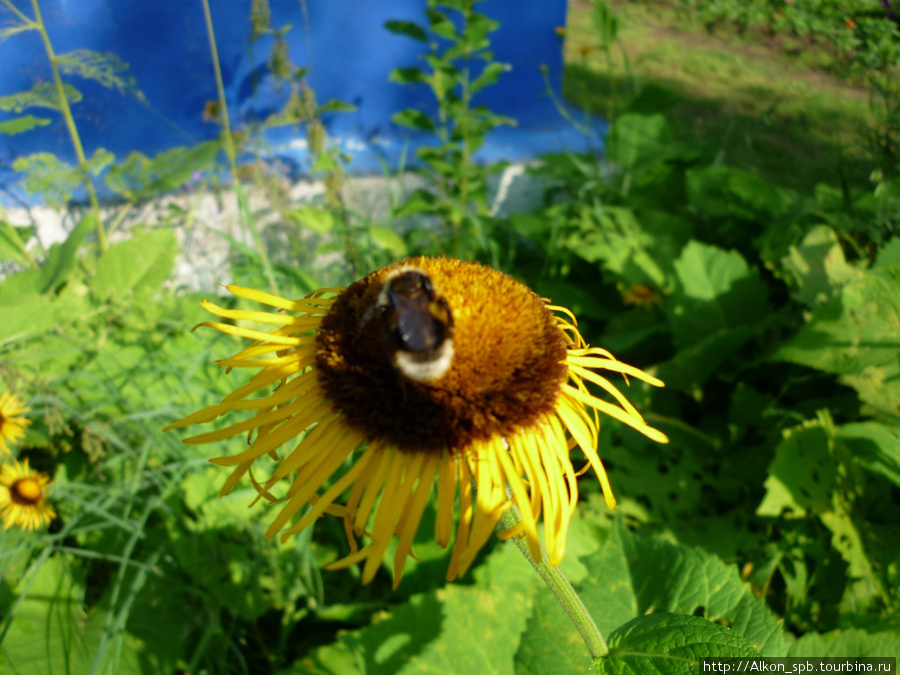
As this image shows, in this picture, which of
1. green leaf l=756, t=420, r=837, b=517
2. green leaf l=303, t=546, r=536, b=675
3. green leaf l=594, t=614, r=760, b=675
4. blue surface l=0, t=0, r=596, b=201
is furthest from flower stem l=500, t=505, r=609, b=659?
blue surface l=0, t=0, r=596, b=201

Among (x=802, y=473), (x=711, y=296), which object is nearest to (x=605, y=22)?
(x=711, y=296)

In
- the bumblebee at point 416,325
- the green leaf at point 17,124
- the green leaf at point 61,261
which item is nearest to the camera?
the bumblebee at point 416,325

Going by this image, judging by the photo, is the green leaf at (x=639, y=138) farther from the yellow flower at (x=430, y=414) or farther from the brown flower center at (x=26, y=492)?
the brown flower center at (x=26, y=492)

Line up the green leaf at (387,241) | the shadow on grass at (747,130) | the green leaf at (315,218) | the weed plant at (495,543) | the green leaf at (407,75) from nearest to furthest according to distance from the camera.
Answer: the weed plant at (495,543) < the green leaf at (315,218) < the green leaf at (387,241) < the green leaf at (407,75) < the shadow on grass at (747,130)

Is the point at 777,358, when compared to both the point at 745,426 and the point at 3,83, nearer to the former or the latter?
the point at 745,426

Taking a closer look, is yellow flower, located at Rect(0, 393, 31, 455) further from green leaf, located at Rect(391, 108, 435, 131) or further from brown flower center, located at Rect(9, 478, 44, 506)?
green leaf, located at Rect(391, 108, 435, 131)

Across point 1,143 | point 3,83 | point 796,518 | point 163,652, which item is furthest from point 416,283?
point 1,143

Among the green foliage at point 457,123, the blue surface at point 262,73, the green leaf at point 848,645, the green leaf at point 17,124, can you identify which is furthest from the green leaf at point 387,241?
the green leaf at point 848,645
